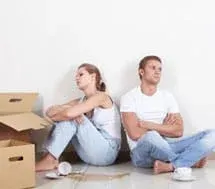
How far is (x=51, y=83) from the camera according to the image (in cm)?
302

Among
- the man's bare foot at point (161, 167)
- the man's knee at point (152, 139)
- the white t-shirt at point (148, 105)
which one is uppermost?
the white t-shirt at point (148, 105)

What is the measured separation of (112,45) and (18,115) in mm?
874

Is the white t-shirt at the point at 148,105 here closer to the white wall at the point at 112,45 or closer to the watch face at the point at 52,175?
the white wall at the point at 112,45

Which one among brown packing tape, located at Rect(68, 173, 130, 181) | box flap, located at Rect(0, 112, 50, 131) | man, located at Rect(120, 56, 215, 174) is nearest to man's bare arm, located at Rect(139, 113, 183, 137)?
Answer: man, located at Rect(120, 56, 215, 174)

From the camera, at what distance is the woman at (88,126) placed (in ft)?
8.63

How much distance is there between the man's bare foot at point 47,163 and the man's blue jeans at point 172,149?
0.50 m

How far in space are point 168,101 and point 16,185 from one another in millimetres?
1206

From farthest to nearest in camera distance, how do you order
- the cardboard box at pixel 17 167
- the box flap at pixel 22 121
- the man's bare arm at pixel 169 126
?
1. the man's bare arm at pixel 169 126
2. the box flap at pixel 22 121
3. the cardboard box at pixel 17 167

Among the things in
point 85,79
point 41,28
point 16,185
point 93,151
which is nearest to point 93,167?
point 93,151

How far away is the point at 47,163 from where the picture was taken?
8.56ft

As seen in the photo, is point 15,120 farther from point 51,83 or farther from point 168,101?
point 168,101

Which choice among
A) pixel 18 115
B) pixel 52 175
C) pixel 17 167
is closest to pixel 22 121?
pixel 18 115

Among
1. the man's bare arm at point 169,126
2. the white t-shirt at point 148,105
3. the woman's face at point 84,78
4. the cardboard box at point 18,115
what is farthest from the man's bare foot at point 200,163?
the cardboard box at point 18,115

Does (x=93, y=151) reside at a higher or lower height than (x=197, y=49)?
lower
